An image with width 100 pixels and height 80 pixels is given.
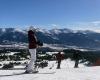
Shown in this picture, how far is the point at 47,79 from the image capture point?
16219mm

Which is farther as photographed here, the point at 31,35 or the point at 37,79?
the point at 31,35

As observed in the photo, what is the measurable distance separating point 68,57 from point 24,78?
143 meters

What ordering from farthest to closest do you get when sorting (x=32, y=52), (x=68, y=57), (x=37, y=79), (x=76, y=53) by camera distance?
(x=68, y=57) < (x=76, y=53) < (x=32, y=52) < (x=37, y=79)

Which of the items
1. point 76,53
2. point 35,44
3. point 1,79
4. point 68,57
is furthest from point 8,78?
point 68,57

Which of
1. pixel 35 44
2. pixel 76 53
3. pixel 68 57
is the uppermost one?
pixel 35 44

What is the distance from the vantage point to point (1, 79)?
16422mm

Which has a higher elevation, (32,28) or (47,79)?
(32,28)

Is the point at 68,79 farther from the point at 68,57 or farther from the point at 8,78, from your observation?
the point at 68,57

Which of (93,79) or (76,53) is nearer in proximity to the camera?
(93,79)

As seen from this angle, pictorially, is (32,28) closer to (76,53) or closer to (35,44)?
(35,44)

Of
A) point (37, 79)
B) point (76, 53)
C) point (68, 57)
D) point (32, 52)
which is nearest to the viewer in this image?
point (37, 79)

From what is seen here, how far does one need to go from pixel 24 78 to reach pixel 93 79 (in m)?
3.72

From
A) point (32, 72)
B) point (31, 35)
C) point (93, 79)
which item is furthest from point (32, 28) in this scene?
point (93, 79)

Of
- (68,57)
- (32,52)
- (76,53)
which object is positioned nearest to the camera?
(32,52)
